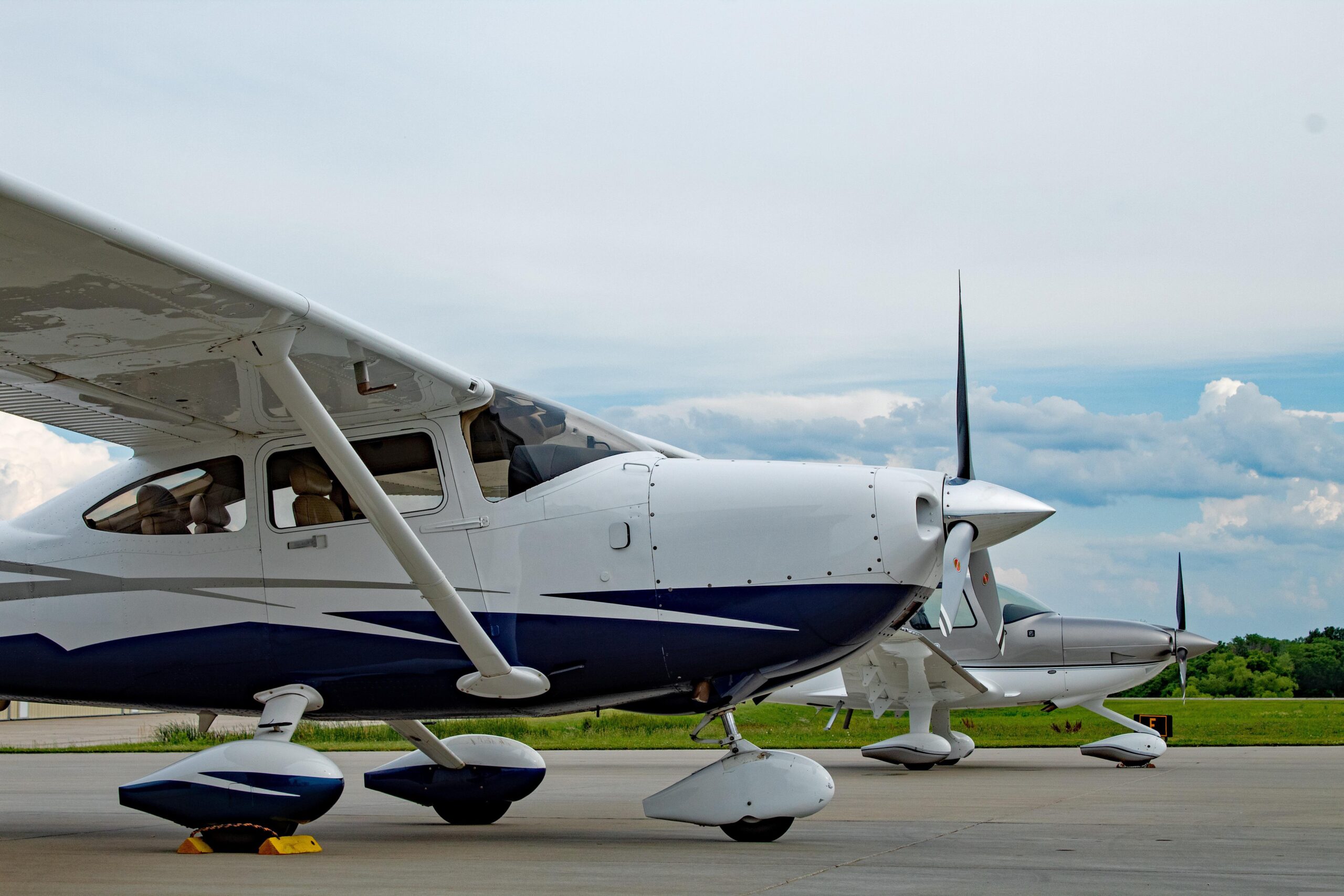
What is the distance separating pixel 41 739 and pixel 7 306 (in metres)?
24.6

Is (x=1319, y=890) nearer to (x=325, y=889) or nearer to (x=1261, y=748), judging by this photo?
(x=325, y=889)

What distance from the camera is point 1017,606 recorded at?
55.9 ft

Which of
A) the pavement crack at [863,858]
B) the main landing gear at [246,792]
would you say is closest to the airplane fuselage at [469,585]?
the main landing gear at [246,792]

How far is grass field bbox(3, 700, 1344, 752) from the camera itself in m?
21.3

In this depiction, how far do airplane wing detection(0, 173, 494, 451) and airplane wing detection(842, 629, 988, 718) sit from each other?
8.85 m

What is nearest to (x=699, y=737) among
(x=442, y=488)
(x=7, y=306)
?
(x=442, y=488)

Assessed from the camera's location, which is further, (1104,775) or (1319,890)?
(1104,775)

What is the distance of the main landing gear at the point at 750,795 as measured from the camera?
7230mm

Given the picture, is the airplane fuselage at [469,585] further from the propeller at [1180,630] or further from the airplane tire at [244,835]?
the propeller at [1180,630]

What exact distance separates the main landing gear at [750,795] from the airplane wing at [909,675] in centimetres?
728

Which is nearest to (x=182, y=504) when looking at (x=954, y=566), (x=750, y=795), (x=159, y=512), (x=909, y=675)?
(x=159, y=512)

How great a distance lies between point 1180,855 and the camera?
696 centimetres

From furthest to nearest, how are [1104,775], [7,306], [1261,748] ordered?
[1261,748] < [1104,775] < [7,306]

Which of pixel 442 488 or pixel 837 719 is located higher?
pixel 442 488
